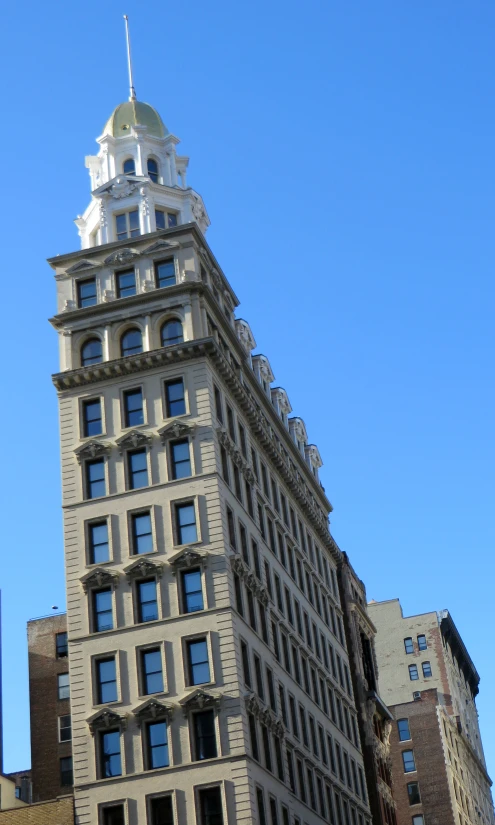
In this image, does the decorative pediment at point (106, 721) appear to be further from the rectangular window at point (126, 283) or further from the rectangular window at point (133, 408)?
the rectangular window at point (126, 283)

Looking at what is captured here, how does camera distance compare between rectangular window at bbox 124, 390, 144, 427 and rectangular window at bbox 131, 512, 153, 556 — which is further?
rectangular window at bbox 124, 390, 144, 427

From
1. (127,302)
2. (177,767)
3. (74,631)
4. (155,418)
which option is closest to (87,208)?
(127,302)

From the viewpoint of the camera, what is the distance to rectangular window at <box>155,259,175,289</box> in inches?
3140

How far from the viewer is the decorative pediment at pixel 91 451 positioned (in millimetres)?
75125

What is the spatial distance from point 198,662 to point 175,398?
51.3 ft

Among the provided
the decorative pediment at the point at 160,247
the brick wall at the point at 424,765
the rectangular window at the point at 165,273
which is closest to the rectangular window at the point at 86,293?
the decorative pediment at the point at 160,247

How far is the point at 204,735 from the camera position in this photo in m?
66.5

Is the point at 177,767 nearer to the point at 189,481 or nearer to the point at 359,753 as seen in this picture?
the point at 189,481

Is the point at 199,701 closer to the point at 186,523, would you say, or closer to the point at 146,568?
the point at 146,568

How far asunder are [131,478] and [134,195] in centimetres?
2100

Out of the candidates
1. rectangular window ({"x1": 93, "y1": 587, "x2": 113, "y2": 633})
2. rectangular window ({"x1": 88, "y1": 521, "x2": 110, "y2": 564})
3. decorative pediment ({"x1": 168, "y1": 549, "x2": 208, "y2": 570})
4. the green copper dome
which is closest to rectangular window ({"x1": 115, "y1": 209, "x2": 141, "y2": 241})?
the green copper dome

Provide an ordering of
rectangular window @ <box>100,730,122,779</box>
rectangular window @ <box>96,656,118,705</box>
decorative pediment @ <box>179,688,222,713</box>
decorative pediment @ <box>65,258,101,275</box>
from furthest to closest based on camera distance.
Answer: decorative pediment @ <box>65,258,101,275</box> < rectangular window @ <box>96,656,118,705</box> < rectangular window @ <box>100,730,122,779</box> < decorative pediment @ <box>179,688,222,713</box>

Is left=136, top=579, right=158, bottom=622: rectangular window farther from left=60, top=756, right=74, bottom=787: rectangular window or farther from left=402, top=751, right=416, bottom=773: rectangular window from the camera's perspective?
left=402, top=751, right=416, bottom=773: rectangular window

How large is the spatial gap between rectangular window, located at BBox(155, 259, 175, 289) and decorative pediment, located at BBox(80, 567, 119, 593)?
18.0 m
